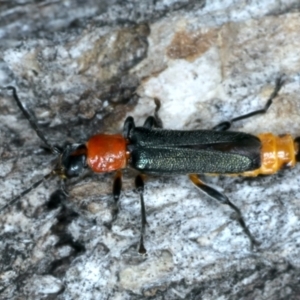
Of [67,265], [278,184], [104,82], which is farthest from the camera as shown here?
[104,82]

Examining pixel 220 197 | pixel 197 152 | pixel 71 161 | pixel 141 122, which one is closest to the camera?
pixel 220 197

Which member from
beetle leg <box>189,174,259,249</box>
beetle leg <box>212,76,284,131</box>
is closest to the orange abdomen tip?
beetle leg <box>189,174,259,249</box>

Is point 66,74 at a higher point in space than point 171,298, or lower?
higher

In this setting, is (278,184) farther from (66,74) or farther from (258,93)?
(66,74)

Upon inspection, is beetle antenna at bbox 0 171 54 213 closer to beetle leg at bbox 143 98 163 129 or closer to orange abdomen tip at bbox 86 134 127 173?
orange abdomen tip at bbox 86 134 127 173

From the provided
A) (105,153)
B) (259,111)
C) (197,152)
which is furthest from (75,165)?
(259,111)

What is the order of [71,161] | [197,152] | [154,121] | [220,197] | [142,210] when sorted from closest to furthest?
[142,210] → [220,197] → [71,161] → [197,152] → [154,121]

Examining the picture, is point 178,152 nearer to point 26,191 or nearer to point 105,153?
point 105,153

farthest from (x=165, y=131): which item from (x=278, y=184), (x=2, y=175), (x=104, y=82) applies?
(x=2, y=175)
